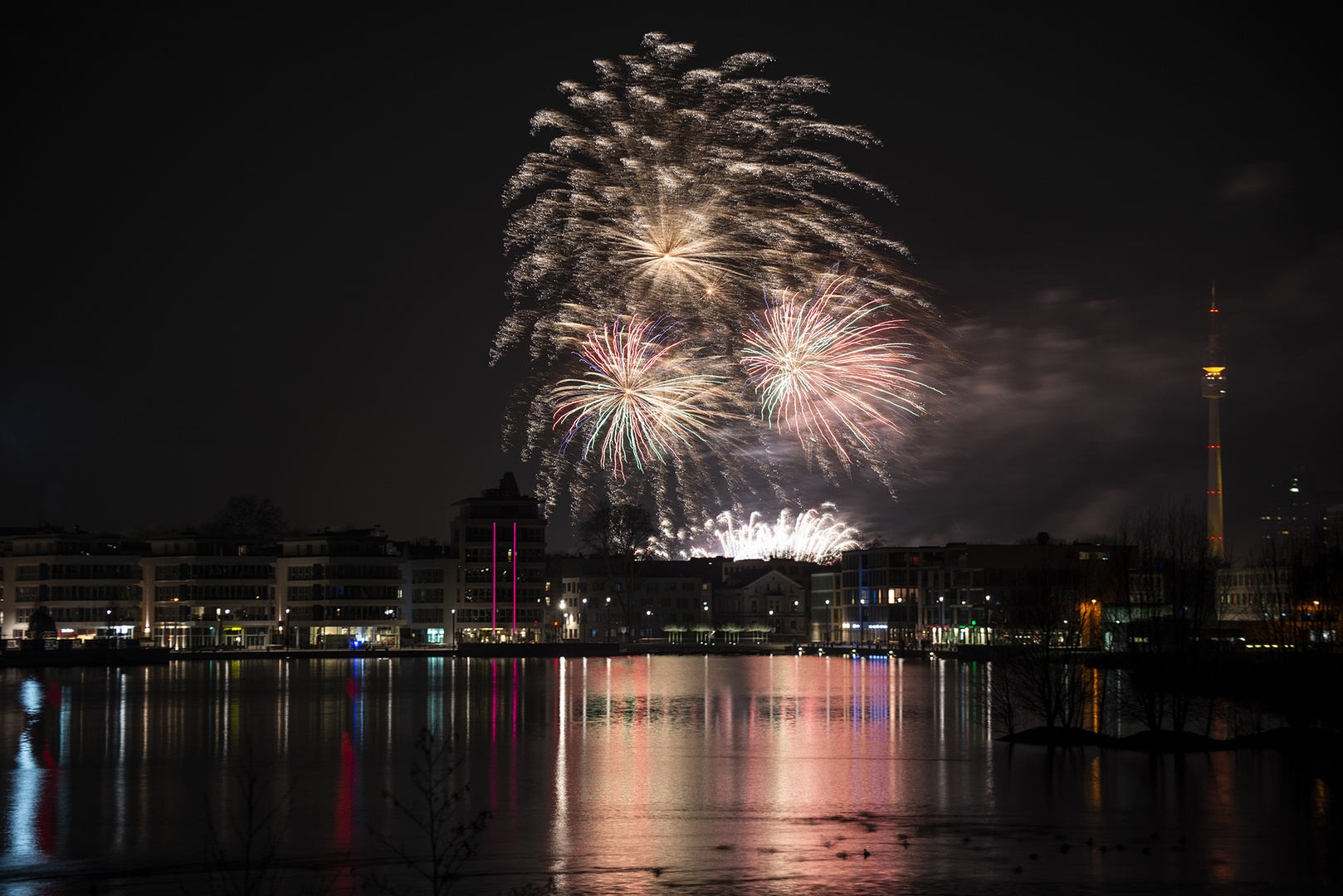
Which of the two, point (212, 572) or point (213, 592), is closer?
point (213, 592)

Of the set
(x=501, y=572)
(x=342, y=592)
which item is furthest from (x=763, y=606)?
(x=342, y=592)

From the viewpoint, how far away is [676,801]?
32.2 m

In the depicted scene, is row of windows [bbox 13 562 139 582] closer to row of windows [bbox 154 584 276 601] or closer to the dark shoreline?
row of windows [bbox 154 584 276 601]

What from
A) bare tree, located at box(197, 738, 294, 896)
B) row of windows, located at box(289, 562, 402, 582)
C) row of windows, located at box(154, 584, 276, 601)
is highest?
row of windows, located at box(289, 562, 402, 582)

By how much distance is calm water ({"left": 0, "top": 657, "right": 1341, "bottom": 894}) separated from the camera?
78.4 feet

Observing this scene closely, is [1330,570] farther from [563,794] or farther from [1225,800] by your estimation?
[563,794]

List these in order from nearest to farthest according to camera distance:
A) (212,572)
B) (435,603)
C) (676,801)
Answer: (676,801), (212,572), (435,603)

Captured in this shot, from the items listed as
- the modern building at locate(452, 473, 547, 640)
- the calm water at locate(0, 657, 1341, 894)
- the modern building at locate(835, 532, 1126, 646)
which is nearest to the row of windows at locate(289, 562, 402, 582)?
the modern building at locate(452, 473, 547, 640)

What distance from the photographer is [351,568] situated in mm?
149500

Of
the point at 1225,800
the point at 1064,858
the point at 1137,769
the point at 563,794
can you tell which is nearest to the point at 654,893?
the point at 1064,858

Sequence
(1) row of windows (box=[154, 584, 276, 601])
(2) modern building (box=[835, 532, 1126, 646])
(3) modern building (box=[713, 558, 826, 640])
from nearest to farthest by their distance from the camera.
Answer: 1. (1) row of windows (box=[154, 584, 276, 601])
2. (2) modern building (box=[835, 532, 1126, 646])
3. (3) modern building (box=[713, 558, 826, 640])

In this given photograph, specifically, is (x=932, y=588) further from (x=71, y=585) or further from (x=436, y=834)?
(x=436, y=834)

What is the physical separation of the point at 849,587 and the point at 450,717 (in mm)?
127734

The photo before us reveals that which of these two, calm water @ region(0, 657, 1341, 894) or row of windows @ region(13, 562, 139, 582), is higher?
row of windows @ region(13, 562, 139, 582)
